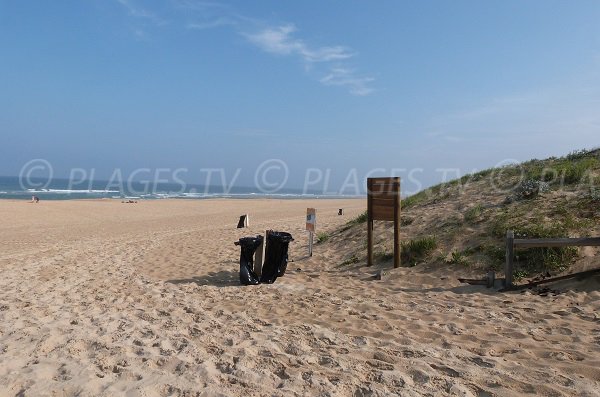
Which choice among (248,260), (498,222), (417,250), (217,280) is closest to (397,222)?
(417,250)

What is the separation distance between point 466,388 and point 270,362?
183 centimetres

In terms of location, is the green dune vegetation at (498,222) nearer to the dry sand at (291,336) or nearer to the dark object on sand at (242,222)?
the dry sand at (291,336)

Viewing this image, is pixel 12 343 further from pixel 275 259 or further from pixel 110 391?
pixel 275 259

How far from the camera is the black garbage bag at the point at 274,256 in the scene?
853 centimetres

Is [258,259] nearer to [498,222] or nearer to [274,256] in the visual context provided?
[274,256]

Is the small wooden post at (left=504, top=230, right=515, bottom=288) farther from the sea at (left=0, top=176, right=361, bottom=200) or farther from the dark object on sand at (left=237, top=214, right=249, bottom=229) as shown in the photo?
the sea at (left=0, top=176, right=361, bottom=200)

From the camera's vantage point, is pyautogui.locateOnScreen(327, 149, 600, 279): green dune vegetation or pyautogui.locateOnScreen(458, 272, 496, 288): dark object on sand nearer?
pyautogui.locateOnScreen(458, 272, 496, 288): dark object on sand

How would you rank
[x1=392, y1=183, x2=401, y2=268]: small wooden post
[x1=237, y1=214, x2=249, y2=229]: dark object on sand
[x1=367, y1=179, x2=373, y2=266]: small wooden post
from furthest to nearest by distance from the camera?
[x1=237, y1=214, x2=249, y2=229]: dark object on sand < [x1=367, y1=179, x2=373, y2=266]: small wooden post < [x1=392, y1=183, x2=401, y2=268]: small wooden post

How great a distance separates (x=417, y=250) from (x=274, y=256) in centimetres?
305

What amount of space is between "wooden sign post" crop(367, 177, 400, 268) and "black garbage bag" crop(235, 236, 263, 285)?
254 cm

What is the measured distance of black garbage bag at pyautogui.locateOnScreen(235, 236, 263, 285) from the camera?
8305 millimetres

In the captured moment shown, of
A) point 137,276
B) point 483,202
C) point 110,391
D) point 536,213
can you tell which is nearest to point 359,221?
point 483,202

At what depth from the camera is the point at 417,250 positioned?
30.7ft

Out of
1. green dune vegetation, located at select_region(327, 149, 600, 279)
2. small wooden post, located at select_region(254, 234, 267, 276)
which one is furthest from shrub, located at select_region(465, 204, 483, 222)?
small wooden post, located at select_region(254, 234, 267, 276)
